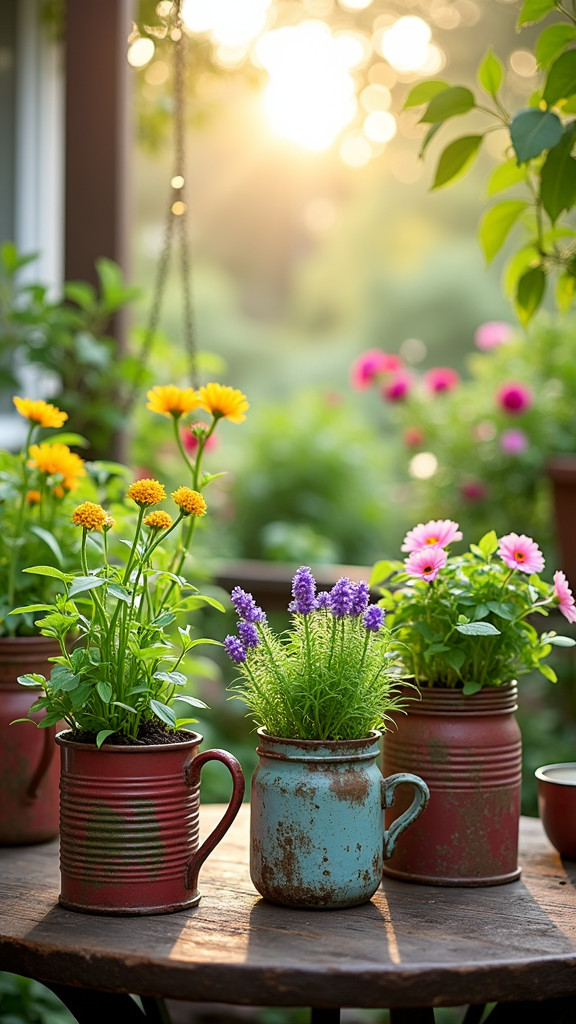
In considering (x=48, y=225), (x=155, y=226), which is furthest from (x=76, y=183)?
(x=155, y=226)

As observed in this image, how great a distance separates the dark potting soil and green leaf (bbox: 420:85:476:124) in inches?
30.2

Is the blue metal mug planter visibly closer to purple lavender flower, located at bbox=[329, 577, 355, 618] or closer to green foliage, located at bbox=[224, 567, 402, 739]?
green foliage, located at bbox=[224, 567, 402, 739]

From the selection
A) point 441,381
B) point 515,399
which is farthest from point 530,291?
point 441,381

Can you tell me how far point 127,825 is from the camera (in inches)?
43.8

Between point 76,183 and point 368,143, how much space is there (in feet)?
9.54

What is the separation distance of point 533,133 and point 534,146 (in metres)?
0.02

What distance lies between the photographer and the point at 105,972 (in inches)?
39.6

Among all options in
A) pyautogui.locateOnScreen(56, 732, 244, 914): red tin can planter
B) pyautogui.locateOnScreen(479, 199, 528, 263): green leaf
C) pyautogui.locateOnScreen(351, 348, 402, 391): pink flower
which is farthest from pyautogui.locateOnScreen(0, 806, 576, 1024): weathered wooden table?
pyautogui.locateOnScreen(351, 348, 402, 391): pink flower

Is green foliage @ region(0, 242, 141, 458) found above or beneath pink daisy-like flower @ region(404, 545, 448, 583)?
above

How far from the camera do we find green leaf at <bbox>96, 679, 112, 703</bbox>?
111cm

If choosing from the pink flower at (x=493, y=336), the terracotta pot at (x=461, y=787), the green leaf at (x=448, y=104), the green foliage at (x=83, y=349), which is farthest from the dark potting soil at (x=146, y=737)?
the pink flower at (x=493, y=336)

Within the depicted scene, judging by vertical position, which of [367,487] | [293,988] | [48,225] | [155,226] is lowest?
[293,988]

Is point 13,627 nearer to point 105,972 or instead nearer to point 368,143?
point 105,972

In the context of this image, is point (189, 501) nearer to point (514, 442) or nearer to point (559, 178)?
point (559, 178)
